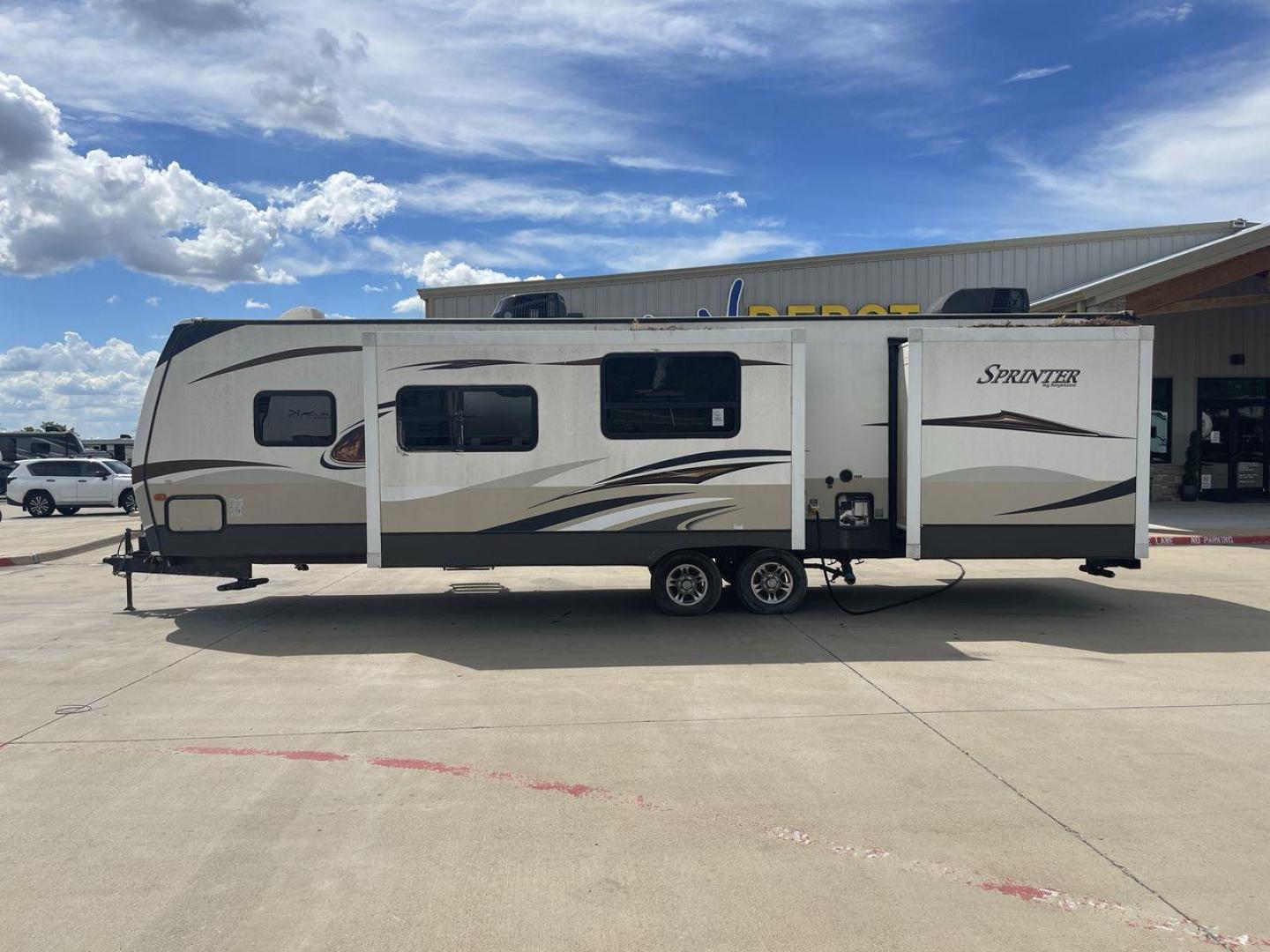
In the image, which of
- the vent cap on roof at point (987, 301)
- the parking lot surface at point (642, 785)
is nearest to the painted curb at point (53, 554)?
the parking lot surface at point (642, 785)

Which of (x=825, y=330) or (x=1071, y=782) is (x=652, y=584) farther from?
(x=1071, y=782)

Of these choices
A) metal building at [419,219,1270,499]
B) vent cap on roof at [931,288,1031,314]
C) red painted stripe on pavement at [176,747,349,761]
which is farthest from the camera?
metal building at [419,219,1270,499]

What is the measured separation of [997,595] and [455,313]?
17.2m

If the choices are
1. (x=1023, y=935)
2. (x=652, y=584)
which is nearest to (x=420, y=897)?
(x=1023, y=935)

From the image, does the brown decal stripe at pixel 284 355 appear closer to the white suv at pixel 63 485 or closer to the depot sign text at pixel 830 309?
the depot sign text at pixel 830 309

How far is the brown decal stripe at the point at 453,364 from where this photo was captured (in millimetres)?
8930

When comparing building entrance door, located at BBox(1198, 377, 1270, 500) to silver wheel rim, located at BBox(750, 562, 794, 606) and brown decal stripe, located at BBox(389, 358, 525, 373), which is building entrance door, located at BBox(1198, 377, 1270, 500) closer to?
silver wheel rim, located at BBox(750, 562, 794, 606)

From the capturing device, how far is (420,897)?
3727 millimetres

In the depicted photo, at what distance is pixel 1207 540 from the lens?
15406mm

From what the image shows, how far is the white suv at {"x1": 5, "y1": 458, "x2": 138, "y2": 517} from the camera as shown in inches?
935

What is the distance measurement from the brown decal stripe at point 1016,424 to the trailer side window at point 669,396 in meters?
2.13

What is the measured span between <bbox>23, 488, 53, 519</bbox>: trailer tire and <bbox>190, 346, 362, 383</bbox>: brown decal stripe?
60.4 ft

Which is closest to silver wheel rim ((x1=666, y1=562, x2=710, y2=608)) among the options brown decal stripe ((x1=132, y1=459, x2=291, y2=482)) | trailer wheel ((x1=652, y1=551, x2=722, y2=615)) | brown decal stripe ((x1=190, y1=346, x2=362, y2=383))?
trailer wheel ((x1=652, y1=551, x2=722, y2=615))

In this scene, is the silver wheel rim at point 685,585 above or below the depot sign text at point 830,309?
below
